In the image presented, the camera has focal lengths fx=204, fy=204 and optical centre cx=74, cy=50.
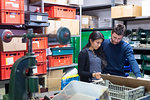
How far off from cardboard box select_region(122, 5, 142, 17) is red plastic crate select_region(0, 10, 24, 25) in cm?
192

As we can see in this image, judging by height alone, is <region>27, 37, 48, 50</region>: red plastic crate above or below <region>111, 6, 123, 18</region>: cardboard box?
below

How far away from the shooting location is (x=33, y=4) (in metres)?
3.97

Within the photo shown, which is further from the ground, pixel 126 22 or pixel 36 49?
pixel 126 22

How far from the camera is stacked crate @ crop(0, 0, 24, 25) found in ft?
10.1

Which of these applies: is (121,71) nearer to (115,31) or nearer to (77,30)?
(115,31)

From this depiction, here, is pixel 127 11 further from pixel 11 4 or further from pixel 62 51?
pixel 11 4

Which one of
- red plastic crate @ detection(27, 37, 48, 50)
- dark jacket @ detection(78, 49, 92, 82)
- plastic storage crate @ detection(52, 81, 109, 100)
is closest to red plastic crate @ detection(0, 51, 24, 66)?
red plastic crate @ detection(27, 37, 48, 50)

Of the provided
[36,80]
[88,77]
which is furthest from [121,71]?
[36,80]

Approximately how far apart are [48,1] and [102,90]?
2.91 m

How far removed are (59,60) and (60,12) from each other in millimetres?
933

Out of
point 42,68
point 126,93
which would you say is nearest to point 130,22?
point 42,68

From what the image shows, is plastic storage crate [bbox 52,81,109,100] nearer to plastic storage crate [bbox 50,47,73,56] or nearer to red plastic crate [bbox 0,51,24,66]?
red plastic crate [bbox 0,51,24,66]

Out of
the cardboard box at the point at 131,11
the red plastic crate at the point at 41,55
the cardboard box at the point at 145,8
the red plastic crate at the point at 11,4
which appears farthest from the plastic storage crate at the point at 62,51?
the cardboard box at the point at 145,8

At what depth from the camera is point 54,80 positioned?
3.79 metres
